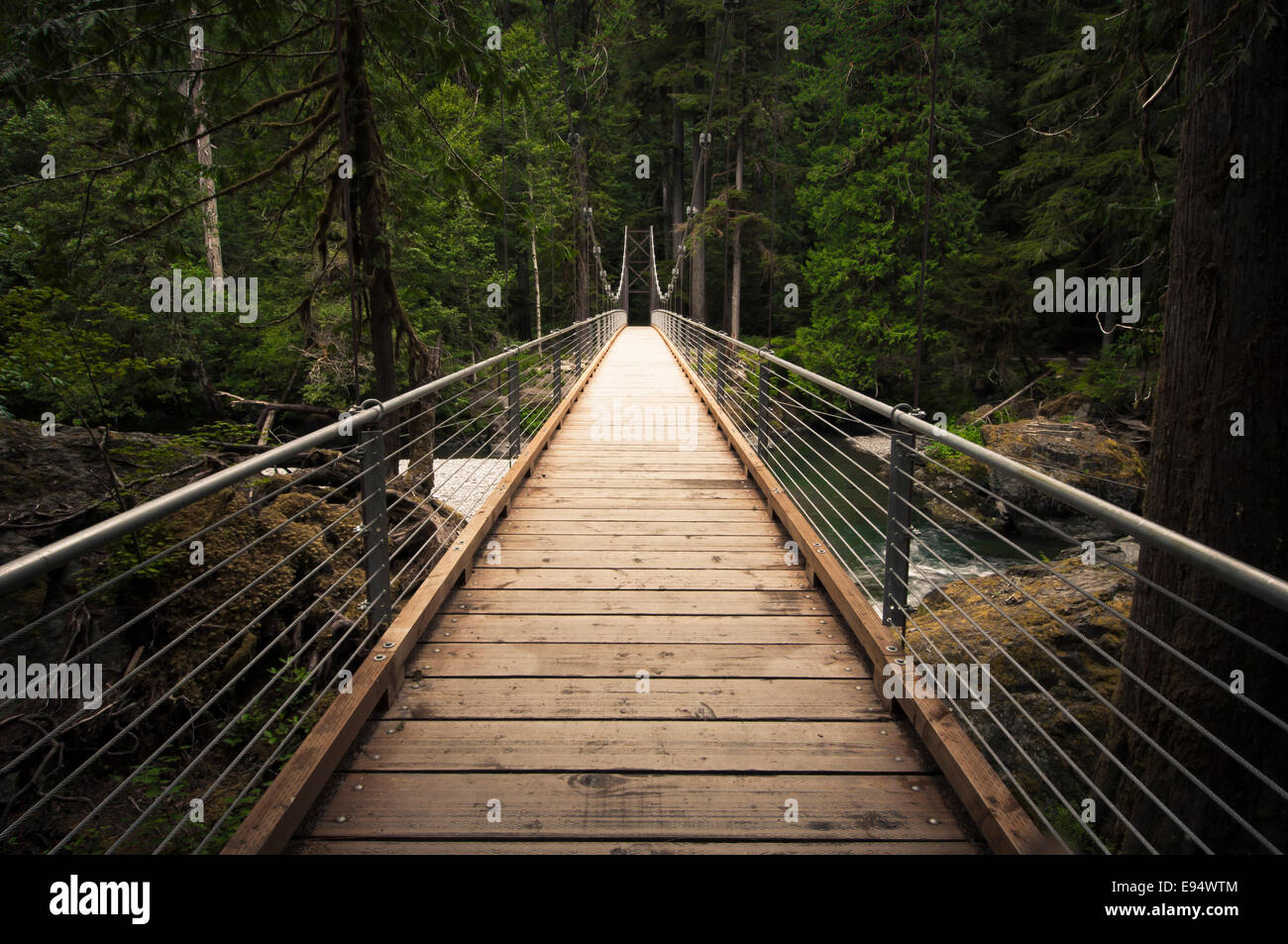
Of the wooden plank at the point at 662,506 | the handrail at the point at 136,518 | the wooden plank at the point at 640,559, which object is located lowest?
the wooden plank at the point at 640,559

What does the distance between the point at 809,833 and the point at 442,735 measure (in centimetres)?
123

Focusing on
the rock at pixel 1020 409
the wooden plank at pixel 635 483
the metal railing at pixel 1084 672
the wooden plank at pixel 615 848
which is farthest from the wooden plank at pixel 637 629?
the rock at pixel 1020 409

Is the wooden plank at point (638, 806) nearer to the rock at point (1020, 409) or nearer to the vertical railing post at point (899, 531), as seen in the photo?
the vertical railing post at point (899, 531)

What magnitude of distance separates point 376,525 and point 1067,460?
11.1m

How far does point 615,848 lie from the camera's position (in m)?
1.91

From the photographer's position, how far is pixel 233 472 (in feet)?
6.37

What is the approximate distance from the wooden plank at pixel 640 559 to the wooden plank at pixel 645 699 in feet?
3.92

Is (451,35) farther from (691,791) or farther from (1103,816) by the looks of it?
(1103,816)

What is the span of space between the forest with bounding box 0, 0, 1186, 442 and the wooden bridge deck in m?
1.82

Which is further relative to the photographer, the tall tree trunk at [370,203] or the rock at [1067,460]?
the rock at [1067,460]

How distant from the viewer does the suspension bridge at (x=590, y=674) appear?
6.31ft

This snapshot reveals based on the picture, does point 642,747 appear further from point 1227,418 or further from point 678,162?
point 678,162

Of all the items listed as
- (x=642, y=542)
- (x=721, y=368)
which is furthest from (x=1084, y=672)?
(x=721, y=368)

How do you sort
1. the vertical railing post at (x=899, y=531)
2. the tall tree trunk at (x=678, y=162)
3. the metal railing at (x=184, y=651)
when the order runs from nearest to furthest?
the vertical railing post at (x=899, y=531) < the metal railing at (x=184, y=651) < the tall tree trunk at (x=678, y=162)
